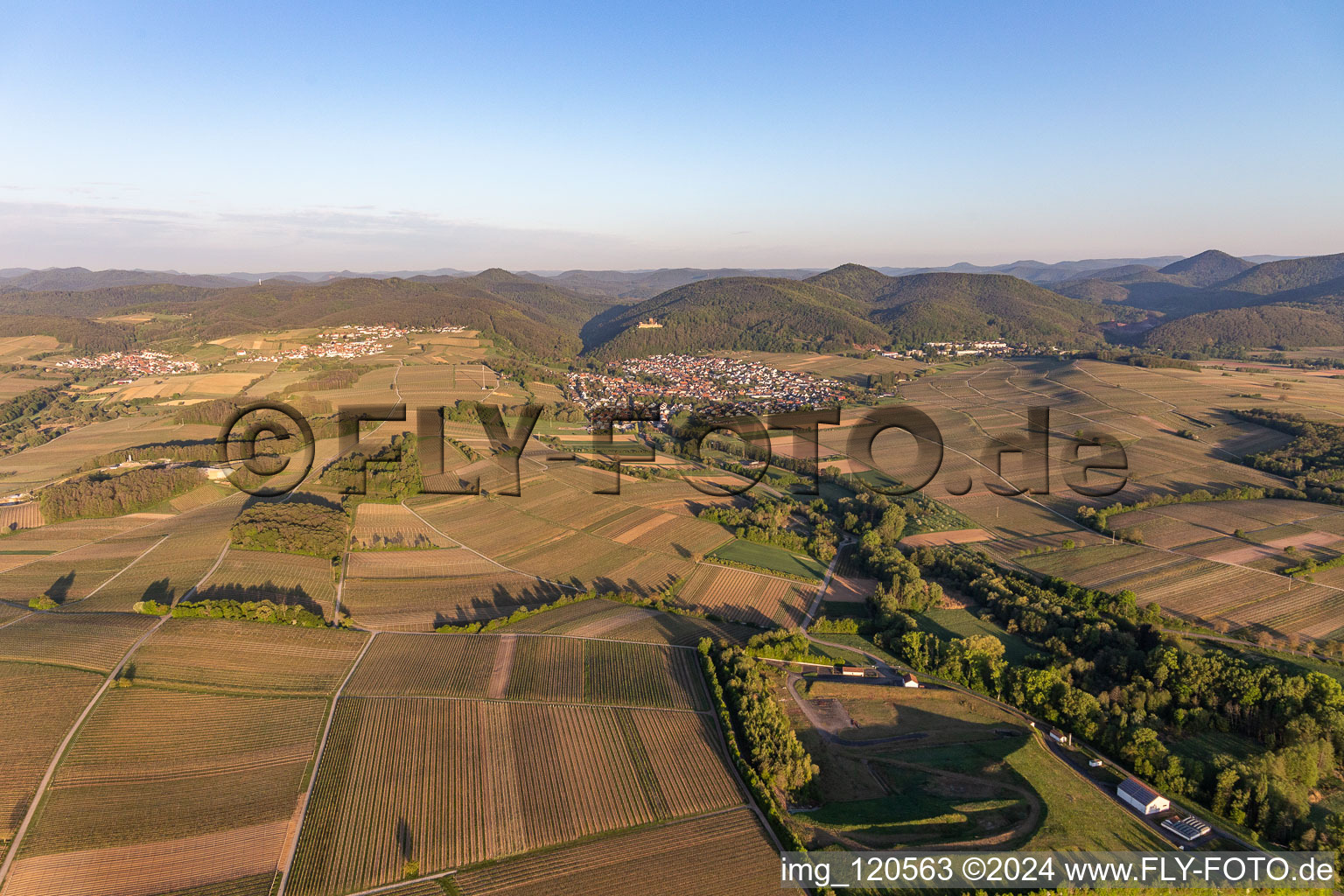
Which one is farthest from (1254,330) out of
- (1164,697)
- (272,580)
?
(272,580)

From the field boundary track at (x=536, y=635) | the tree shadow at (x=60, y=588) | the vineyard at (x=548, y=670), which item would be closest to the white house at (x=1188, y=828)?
the field boundary track at (x=536, y=635)

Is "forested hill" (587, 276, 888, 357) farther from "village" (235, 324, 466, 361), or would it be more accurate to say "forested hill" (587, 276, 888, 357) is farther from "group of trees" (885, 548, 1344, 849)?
"group of trees" (885, 548, 1344, 849)

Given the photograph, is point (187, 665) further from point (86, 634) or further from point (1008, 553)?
point (1008, 553)

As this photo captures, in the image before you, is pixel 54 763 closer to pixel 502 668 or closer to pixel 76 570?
pixel 502 668

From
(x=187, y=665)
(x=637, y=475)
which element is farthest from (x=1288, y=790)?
(x=637, y=475)

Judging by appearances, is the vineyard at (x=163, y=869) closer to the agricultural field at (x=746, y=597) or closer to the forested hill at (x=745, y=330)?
the agricultural field at (x=746, y=597)

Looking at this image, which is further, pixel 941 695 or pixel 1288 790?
pixel 941 695
